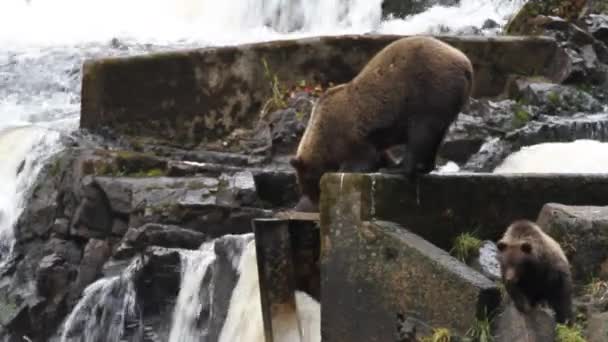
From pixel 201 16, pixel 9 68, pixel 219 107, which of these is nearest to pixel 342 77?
pixel 219 107

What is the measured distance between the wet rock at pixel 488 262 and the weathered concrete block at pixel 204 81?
565 centimetres

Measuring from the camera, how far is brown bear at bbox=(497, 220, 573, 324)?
6539 millimetres

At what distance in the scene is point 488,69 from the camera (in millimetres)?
13711

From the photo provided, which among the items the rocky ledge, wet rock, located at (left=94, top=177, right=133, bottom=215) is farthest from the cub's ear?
wet rock, located at (left=94, top=177, right=133, bottom=215)

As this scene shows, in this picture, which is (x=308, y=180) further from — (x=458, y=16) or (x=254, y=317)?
(x=458, y=16)

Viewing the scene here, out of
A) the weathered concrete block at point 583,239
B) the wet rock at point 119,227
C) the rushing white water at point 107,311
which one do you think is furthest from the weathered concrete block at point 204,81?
the weathered concrete block at point 583,239

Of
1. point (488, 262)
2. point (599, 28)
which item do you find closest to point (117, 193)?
point (488, 262)

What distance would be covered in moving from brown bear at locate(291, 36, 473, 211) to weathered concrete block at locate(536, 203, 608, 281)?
3.44 ft

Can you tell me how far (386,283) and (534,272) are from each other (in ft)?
4.87

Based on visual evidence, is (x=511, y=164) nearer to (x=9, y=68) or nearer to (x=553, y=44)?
(x=553, y=44)

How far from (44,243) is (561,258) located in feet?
23.1

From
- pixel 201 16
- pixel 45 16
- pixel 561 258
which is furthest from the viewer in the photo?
pixel 45 16

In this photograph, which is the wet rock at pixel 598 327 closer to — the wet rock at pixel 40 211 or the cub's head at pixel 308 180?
the cub's head at pixel 308 180

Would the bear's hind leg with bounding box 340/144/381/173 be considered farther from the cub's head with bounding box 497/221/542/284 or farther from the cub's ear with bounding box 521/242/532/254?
the cub's ear with bounding box 521/242/532/254
